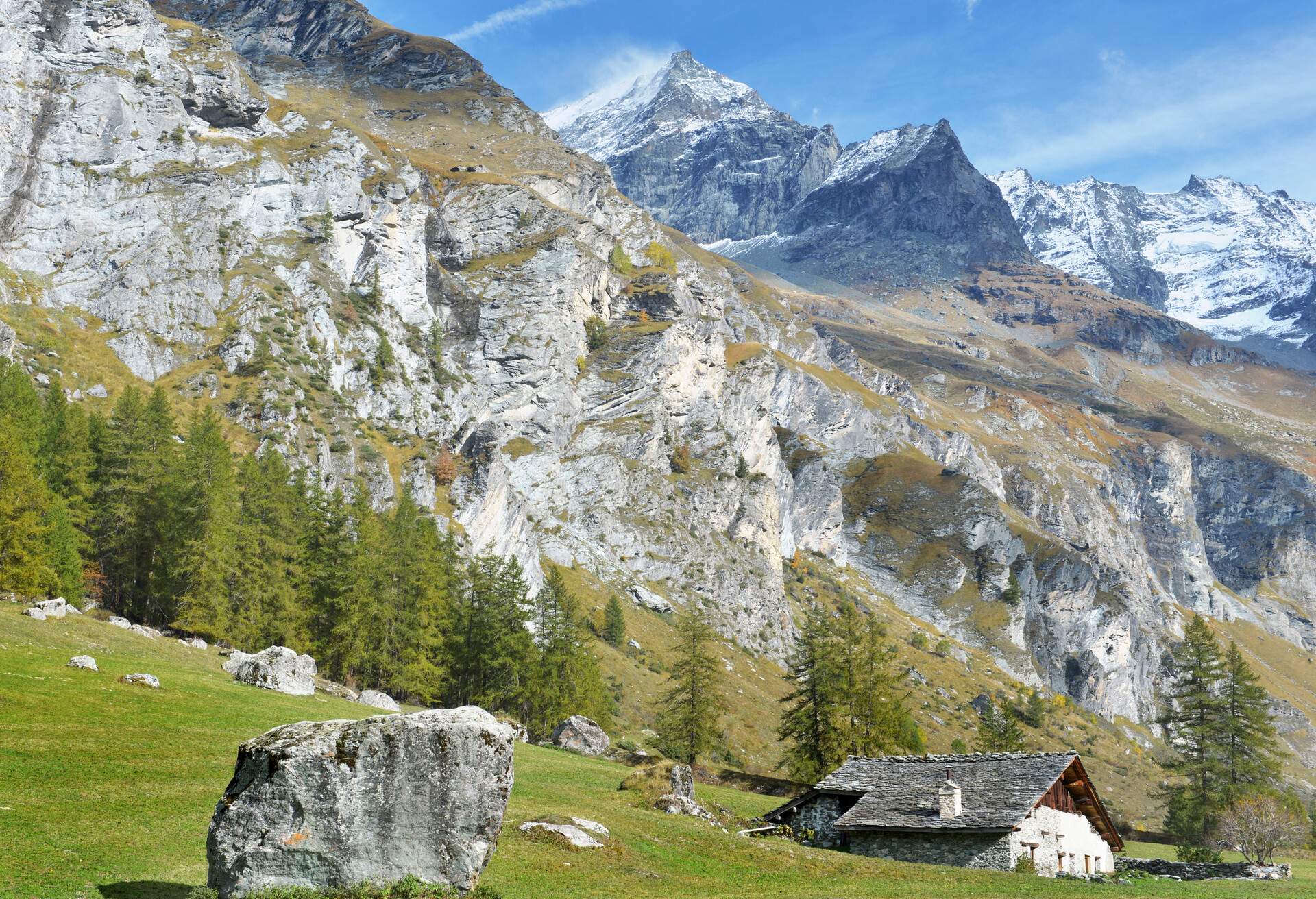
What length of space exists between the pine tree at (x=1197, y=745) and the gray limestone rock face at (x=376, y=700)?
57.8m

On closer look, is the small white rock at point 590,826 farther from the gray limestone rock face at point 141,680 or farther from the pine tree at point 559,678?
the pine tree at point 559,678

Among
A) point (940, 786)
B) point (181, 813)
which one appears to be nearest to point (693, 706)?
point (940, 786)

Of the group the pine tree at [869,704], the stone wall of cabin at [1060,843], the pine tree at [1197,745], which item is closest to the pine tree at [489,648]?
the pine tree at [869,704]

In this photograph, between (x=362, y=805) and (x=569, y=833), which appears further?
(x=569, y=833)

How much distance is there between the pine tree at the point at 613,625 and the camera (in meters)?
108

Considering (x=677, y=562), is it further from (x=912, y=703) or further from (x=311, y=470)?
(x=311, y=470)

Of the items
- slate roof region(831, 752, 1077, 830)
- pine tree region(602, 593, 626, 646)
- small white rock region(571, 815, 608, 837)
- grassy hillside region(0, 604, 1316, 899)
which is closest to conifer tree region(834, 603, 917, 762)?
slate roof region(831, 752, 1077, 830)

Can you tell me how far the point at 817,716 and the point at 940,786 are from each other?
858 inches

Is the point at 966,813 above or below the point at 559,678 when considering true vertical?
below

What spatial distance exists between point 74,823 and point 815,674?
51525 millimetres

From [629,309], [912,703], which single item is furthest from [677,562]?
[629,309]

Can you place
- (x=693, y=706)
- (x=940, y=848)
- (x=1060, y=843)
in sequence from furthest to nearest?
1. (x=693, y=706)
2. (x=1060, y=843)
3. (x=940, y=848)

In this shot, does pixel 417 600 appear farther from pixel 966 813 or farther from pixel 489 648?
pixel 966 813

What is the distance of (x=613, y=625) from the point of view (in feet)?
359
